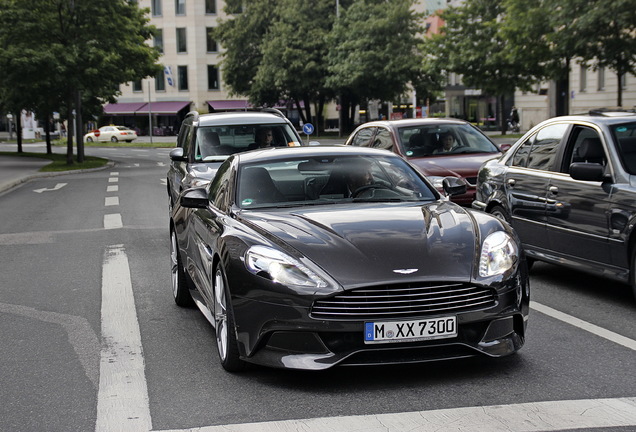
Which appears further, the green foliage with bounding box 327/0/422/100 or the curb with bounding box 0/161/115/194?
the green foliage with bounding box 327/0/422/100

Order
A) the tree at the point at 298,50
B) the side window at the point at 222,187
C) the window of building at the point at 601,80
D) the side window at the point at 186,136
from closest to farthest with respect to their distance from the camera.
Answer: the side window at the point at 222,187
the side window at the point at 186,136
the window of building at the point at 601,80
the tree at the point at 298,50

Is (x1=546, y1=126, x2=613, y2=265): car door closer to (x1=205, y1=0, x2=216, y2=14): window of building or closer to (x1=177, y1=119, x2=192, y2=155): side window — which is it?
(x1=177, y1=119, x2=192, y2=155): side window

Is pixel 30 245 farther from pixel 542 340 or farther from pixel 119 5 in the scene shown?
pixel 119 5

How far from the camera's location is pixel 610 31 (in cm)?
3438

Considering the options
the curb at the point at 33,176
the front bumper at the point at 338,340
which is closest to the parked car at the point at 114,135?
the curb at the point at 33,176

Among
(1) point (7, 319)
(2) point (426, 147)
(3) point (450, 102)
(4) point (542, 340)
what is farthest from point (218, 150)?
(3) point (450, 102)

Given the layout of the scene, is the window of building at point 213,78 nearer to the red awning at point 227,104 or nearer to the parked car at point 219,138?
the red awning at point 227,104

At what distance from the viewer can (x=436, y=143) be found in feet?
51.1

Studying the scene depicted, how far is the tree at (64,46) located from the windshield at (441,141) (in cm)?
2252

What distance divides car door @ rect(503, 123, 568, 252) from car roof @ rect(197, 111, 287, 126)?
491 centimetres

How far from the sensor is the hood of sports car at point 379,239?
535 centimetres

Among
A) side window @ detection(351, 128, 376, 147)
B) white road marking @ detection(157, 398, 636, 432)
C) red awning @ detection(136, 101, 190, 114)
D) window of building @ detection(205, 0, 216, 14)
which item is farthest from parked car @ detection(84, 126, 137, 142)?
white road marking @ detection(157, 398, 636, 432)

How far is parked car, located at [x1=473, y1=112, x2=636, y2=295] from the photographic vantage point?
26.0ft

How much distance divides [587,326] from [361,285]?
2585 mm
